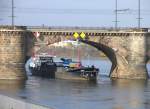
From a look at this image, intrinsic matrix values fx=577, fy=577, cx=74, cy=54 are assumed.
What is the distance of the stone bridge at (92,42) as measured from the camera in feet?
242

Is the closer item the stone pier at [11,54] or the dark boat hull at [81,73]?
the stone pier at [11,54]

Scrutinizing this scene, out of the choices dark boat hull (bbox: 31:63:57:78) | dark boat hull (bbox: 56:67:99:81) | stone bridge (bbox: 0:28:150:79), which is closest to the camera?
stone bridge (bbox: 0:28:150:79)

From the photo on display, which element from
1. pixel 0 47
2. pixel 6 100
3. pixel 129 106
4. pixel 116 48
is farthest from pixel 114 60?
pixel 6 100

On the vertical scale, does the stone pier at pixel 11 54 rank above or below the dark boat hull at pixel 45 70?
above

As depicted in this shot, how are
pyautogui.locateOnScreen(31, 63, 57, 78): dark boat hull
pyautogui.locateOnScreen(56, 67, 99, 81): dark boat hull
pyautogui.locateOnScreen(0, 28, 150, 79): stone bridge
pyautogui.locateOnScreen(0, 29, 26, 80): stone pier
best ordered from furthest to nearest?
pyautogui.locateOnScreen(31, 63, 57, 78): dark boat hull → pyautogui.locateOnScreen(56, 67, 99, 81): dark boat hull → pyautogui.locateOnScreen(0, 28, 150, 79): stone bridge → pyautogui.locateOnScreen(0, 29, 26, 80): stone pier

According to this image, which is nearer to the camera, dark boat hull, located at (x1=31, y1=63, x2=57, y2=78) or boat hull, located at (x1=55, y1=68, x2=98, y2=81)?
boat hull, located at (x1=55, y1=68, x2=98, y2=81)

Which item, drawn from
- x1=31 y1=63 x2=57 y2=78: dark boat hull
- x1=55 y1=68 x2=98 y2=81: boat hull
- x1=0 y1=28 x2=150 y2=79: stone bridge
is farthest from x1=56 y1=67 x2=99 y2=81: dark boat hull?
x1=0 y1=28 x2=150 y2=79: stone bridge

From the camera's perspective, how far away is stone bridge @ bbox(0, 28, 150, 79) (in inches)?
2904

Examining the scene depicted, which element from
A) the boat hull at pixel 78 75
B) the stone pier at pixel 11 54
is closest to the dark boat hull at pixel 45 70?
the boat hull at pixel 78 75

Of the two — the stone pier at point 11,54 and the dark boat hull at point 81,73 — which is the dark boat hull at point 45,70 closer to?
the dark boat hull at point 81,73

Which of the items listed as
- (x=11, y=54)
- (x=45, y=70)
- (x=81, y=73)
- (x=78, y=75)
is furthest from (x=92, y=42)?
(x=11, y=54)

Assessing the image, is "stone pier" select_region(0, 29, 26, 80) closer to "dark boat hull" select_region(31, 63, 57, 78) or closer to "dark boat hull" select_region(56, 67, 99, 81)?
"dark boat hull" select_region(56, 67, 99, 81)

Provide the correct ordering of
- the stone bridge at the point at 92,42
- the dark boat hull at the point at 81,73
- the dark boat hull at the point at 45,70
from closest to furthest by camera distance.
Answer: the stone bridge at the point at 92,42 < the dark boat hull at the point at 81,73 < the dark boat hull at the point at 45,70

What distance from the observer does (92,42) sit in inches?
3098
